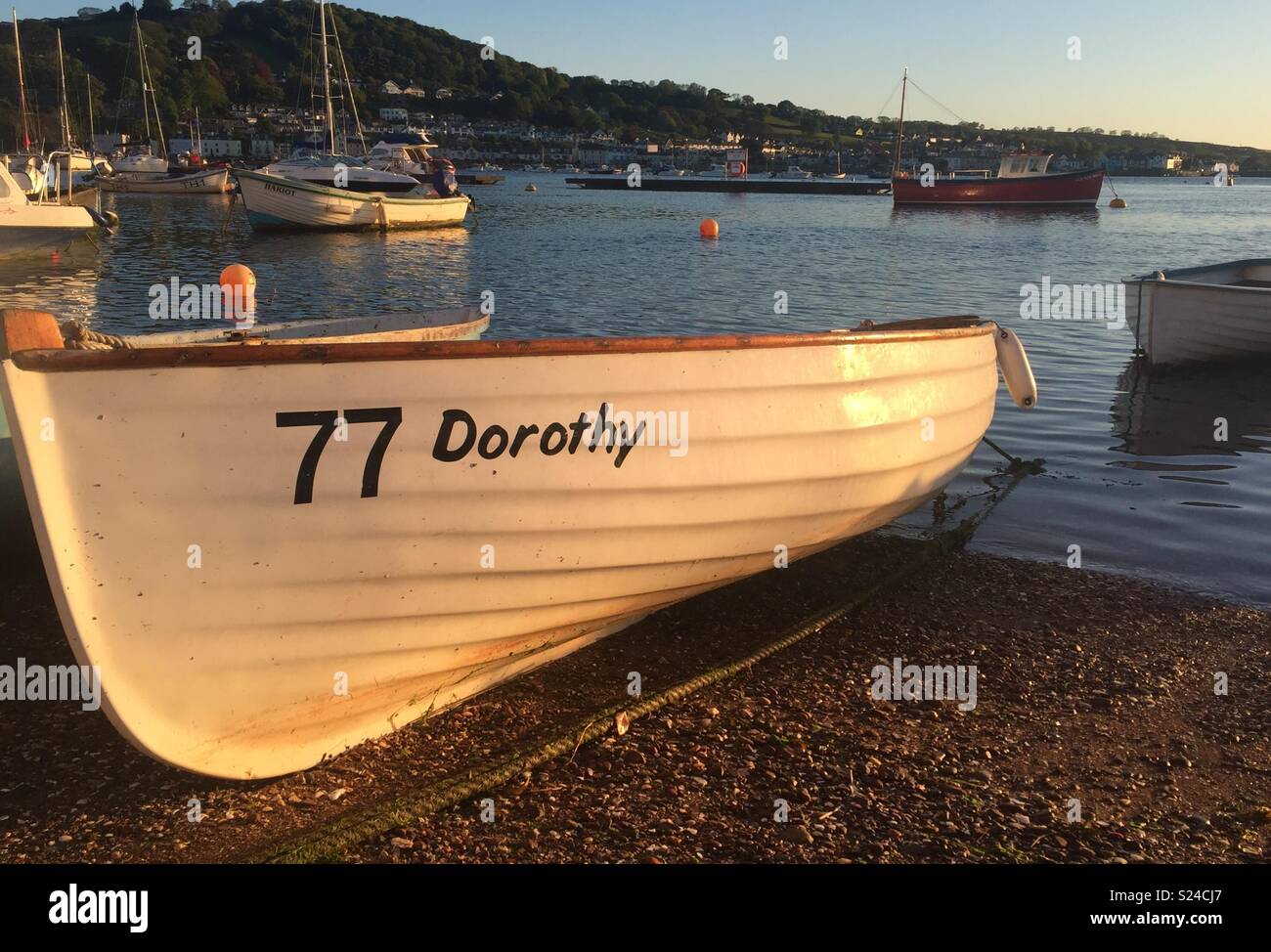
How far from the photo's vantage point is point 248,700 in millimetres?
4102

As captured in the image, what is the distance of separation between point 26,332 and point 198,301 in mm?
19890

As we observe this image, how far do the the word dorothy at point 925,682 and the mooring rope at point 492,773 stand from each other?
0.57 meters

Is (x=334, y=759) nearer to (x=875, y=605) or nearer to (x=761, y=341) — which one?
(x=761, y=341)

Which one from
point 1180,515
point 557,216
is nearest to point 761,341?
point 1180,515

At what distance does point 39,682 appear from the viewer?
4.92m

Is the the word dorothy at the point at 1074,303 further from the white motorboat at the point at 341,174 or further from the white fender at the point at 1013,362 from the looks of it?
the white motorboat at the point at 341,174

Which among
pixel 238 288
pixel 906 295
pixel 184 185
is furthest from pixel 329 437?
pixel 184 185

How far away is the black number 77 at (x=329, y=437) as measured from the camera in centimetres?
393

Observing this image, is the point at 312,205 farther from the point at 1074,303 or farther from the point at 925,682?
the point at 925,682

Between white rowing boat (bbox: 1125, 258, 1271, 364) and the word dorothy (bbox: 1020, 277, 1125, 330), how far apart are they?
→ 15.3 feet

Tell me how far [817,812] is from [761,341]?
227 centimetres

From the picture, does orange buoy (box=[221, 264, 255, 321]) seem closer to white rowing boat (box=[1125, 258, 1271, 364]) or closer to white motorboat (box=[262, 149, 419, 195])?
white rowing boat (box=[1125, 258, 1271, 364])

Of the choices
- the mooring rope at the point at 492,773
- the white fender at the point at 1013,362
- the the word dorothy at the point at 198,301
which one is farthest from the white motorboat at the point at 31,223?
the mooring rope at the point at 492,773
